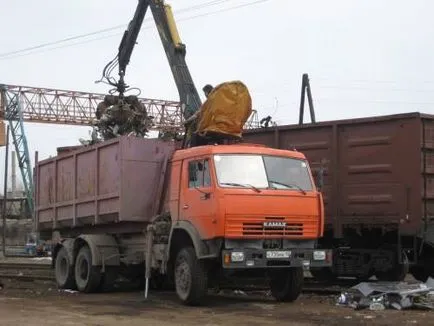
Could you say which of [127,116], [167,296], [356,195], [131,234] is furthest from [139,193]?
[356,195]

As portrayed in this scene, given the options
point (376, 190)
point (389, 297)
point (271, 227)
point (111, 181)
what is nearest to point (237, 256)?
point (271, 227)

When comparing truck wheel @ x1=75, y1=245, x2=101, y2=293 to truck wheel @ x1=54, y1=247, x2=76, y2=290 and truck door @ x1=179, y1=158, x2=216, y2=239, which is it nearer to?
truck wheel @ x1=54, y1=247, x2=76, y2=290

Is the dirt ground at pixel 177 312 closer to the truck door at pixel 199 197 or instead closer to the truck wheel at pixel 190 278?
the truck wheel at pixel 190 278

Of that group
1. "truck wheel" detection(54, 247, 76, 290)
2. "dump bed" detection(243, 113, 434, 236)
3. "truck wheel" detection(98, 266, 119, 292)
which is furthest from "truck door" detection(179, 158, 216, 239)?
"truck wheel" detection(54, 247, 76, 290)

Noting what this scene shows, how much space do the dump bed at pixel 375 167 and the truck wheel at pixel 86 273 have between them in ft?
16.7

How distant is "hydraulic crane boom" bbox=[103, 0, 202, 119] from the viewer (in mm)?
22969

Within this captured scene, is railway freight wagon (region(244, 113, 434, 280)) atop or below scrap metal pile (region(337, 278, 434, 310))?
atop

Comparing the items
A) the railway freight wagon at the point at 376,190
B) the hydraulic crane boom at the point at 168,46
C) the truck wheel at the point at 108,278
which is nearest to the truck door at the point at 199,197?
the railway freight wagon at the point at 376,190

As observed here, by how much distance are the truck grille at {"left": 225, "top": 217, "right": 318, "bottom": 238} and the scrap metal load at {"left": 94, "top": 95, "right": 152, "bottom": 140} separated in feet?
19.8

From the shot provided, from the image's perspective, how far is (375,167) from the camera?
14.6 m

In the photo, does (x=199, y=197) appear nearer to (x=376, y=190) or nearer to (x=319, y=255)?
(x=319, y=255)

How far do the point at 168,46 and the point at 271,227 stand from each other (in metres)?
13.3

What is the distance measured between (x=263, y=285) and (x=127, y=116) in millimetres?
5178

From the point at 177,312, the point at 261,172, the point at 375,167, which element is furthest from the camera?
the point at 375,167
